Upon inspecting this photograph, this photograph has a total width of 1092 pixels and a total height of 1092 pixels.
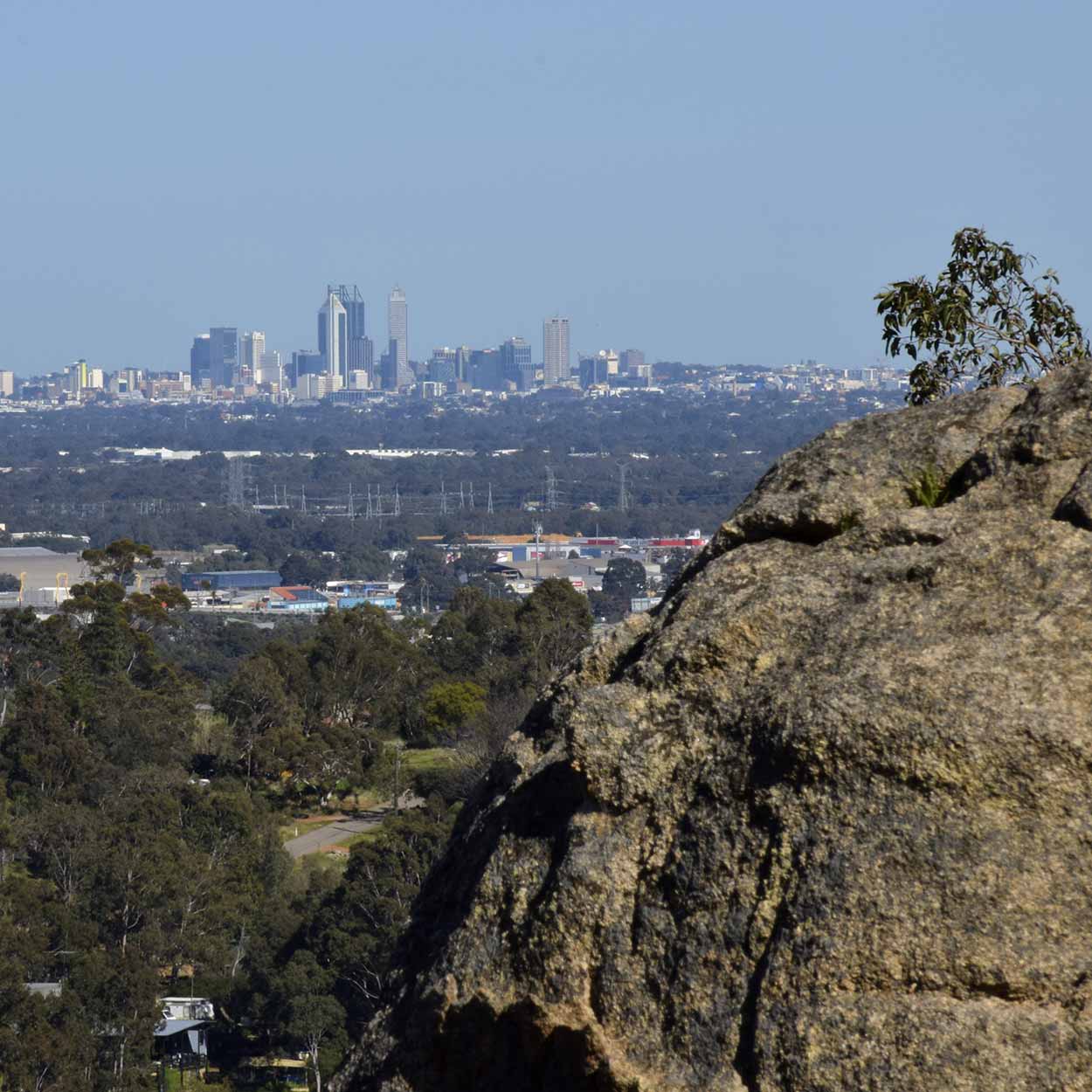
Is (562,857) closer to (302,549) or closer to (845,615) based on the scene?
(845,615)

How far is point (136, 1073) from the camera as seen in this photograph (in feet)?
50.1

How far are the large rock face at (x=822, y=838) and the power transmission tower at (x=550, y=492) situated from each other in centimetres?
11915

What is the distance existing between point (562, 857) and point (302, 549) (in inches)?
3851

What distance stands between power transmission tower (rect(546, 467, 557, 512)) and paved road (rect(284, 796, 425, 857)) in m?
98.2

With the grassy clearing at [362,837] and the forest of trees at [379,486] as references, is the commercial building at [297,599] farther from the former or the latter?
the grassy clearing at [362,837]

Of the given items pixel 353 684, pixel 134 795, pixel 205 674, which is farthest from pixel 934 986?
pixel 205 674

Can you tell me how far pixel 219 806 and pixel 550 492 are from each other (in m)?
107

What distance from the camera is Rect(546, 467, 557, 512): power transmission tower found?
126 meters

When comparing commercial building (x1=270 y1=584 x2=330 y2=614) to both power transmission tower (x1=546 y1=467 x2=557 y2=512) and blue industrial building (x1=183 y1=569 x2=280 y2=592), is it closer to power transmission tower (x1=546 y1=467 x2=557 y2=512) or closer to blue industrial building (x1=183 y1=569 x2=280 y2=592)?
blue industrial building (x1=183 y1=569 x2=280 y2=592)

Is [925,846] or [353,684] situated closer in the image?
[925,846]

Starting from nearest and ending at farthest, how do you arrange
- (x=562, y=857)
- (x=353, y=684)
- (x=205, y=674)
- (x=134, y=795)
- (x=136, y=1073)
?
1. (x=562, y=857)
2. (x=136, y=1073)
3. (x=134, y=795)
4. (x=353, y=684)
5. (x=205, y=674)

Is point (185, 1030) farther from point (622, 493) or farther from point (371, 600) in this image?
point (622, 493)

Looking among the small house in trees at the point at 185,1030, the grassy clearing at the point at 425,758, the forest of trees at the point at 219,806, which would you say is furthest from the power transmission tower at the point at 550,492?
the small house in trees at the point at 185,1030

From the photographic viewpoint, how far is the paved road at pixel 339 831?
909 inches
